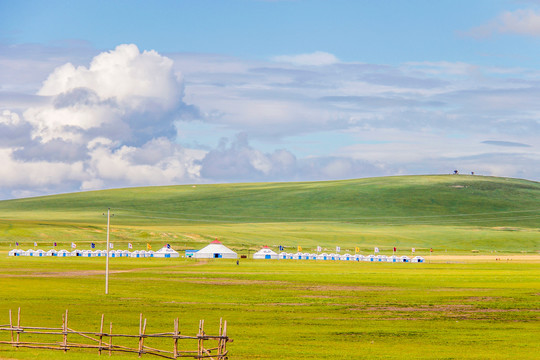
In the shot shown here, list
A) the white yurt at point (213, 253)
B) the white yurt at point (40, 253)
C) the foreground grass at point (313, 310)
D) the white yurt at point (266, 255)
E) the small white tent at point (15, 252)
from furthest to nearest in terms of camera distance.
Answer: the white yurt at point (266, 255), the white yurt at point (213, 253), the white yurt at point (40, 253), the small white tent at point (15, 252), the foreground grass at point (313, 310)

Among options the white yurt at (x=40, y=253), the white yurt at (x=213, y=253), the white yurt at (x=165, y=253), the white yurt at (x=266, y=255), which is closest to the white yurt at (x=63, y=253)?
the white yurt at (x=40, y=253)

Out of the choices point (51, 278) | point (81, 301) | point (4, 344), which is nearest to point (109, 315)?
point (81, 301)

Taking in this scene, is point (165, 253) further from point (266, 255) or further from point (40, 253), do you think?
point (40, 253)

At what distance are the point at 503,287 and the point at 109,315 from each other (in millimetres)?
46715

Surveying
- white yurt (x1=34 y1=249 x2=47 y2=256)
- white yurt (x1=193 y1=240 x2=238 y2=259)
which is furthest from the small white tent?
white yurt (x1=193 y1=240 x2=238 y2=259)

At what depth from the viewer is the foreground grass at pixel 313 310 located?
45.4m

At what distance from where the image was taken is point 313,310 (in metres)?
63.7

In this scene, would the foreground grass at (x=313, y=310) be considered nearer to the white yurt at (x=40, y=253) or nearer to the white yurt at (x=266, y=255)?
the white yurt at (x=40, y=253)

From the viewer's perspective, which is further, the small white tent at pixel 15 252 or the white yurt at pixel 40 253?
the white yurt at pixel 40 253

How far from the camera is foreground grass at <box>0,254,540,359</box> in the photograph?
45.4 m

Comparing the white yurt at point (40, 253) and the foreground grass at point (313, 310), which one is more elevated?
the white yurt at point (40, 253)

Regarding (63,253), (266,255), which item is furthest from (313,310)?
(63,253)

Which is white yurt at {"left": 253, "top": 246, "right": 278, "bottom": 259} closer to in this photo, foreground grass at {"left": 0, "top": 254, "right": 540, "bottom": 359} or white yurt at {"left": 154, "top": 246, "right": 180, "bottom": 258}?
white yurt at {"left": 154, "top": 246, "right": 180, "bottom": 258}

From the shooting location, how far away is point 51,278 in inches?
3824
